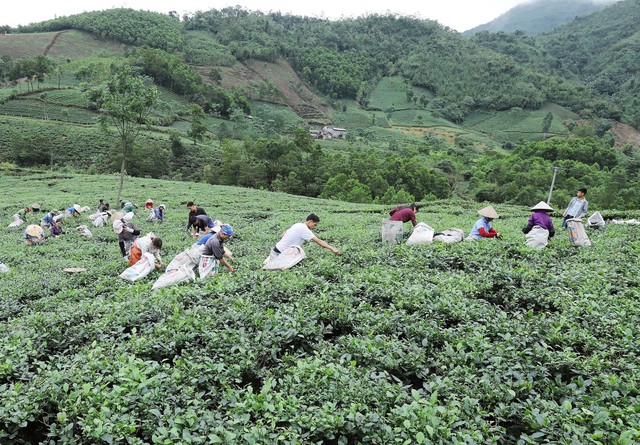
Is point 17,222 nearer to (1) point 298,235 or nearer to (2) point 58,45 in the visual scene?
(1) point 298,235

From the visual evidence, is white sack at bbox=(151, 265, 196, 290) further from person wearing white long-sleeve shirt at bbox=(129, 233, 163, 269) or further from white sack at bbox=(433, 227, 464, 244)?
white sack at bbox=(433, 227, 464, 244)

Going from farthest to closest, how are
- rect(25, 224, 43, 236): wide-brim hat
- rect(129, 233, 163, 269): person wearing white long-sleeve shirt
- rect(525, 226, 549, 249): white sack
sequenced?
rect(25, 224, 43, 236): wide-brim hat, rect(129, 233, 163, 269): person wearing white long-sleeve shirt, rect(525, 226, 549, 249): white sack

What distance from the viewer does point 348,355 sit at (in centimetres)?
448

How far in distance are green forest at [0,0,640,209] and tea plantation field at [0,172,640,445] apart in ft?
65.2

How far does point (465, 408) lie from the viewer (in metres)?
3.65

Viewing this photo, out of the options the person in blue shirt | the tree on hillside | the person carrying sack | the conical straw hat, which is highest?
the tree on hillside

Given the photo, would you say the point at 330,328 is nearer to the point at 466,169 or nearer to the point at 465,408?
the point at 465,408

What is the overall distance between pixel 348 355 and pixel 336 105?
140 m

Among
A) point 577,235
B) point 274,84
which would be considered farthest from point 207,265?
point 274,84

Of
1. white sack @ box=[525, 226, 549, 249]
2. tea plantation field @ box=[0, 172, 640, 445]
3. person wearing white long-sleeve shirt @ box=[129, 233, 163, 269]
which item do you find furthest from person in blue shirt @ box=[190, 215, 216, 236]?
white sack @ box=[525, 226, 549, 249]

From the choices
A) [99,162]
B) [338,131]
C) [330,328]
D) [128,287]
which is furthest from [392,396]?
[338,131]

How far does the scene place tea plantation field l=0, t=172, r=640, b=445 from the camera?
3420mm

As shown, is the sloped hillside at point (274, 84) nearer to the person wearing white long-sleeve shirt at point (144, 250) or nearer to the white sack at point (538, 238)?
the person wearing white long-sleeve shirt at point (144, 250)

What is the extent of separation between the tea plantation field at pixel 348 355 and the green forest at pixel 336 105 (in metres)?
19.9
